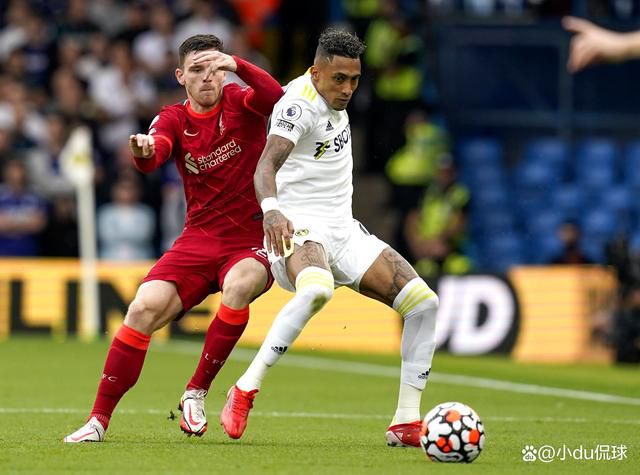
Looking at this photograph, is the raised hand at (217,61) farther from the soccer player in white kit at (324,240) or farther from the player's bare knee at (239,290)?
the player's bare knee at (239,290)

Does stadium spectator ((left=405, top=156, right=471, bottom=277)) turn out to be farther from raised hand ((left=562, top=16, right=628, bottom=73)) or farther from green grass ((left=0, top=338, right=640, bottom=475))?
raised hand ((left=562, top=16, right=628, bottom=73))

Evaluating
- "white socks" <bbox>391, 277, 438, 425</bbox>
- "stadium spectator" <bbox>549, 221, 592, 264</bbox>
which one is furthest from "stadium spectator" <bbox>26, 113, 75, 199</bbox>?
"white socks" <bbox>391, 277, 438, 425</bbox>

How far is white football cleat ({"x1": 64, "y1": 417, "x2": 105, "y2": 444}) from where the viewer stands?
8.54 meters

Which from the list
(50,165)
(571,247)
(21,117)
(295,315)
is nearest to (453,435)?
(295,315)

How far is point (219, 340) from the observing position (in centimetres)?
890

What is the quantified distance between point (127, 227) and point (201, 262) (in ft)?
34.7

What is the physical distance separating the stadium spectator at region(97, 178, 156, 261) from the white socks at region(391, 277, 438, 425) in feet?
35.3

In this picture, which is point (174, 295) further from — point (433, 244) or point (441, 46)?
point (441, 46)

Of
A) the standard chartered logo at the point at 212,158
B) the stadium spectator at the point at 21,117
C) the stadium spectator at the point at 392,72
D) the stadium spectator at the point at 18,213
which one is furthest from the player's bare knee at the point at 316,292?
the stadium spectator at the point at 392,72

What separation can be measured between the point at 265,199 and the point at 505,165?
1331cm

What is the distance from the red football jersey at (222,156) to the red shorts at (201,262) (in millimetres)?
87

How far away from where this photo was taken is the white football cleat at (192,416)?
8812 mm

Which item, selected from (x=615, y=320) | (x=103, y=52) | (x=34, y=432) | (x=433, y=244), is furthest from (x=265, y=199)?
(x=103, y=52)

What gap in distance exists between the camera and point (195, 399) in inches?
349
